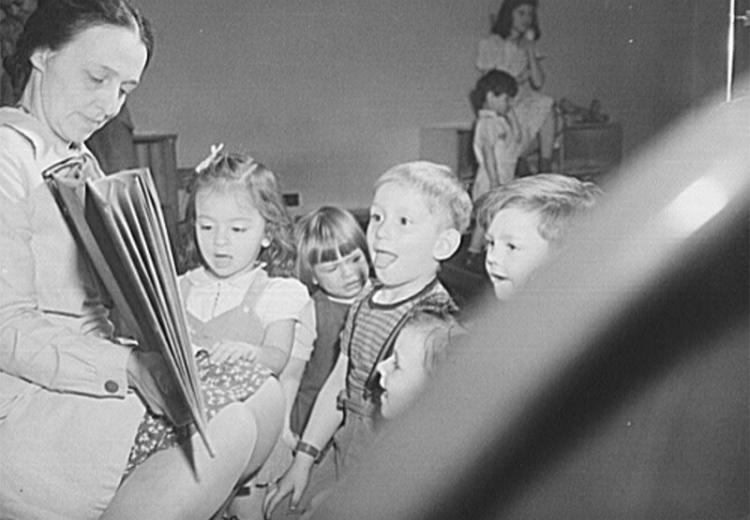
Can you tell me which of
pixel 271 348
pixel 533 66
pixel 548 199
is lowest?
pixel 271 348

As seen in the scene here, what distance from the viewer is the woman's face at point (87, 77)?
1.57 metres

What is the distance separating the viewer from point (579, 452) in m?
1.73

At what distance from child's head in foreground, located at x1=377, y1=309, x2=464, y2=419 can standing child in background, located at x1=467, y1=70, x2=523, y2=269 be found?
106 millimetres

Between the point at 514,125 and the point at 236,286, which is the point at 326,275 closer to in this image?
the point at 236,286

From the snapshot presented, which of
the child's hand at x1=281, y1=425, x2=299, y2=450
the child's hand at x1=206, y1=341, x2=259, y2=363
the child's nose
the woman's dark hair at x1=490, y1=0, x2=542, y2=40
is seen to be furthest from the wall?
the child's hand at x1=281, y1=425, x2=299, y2=450

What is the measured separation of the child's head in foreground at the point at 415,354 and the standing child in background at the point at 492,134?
0.35 feet

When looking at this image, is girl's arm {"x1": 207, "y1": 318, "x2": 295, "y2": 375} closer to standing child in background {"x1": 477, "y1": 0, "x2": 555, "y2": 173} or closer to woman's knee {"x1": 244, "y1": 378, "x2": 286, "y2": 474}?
woman's knee {"x1": 244, "y1": 378, "x2": 286, "y2": 474}

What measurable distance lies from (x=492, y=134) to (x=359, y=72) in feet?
0.74

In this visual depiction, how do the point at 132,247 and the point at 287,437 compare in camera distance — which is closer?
the point at 132,247

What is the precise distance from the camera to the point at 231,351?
5.35ft

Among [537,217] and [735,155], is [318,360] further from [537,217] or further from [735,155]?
[735,155]

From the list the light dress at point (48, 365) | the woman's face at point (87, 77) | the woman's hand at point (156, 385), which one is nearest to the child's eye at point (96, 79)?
the woman's face at point (87, 77)

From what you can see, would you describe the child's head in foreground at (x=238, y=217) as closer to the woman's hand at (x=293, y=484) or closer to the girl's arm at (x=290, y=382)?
the girl's arm at (x=290, y=382)

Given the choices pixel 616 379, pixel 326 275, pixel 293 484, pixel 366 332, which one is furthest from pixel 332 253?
pixel 616 379
